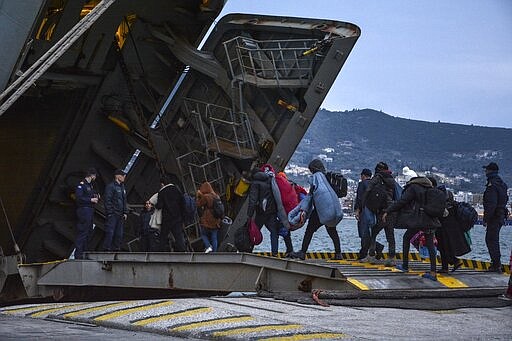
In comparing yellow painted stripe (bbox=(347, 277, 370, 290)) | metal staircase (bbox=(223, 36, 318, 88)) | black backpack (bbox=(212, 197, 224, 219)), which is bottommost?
yellow painted stripe (bbox=(347, 277, 370, 290))

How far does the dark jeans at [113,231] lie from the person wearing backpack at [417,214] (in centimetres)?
447

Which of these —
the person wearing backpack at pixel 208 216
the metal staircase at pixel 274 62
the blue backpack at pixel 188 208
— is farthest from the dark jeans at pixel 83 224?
the metal staircase at pixel 274 62

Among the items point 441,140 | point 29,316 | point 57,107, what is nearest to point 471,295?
point 29,316

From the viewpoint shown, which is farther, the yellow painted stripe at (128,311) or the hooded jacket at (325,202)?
the hooded jacket at (325,202)

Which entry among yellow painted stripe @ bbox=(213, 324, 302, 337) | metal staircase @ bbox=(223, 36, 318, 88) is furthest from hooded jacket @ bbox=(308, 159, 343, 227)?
yellow painted stripe @ bbox=(213, 324, 302, 337)

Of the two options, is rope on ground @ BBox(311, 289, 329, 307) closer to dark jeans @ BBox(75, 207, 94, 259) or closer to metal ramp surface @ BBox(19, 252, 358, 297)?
metal ramp surface @ BBox(19, 252, 358, 297)

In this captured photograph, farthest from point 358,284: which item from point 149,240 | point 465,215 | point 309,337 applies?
point 149,240

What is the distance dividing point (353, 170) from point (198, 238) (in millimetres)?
101413

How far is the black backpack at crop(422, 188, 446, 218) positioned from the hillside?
76.5m

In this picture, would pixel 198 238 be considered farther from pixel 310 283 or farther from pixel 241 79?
pixel 310 283

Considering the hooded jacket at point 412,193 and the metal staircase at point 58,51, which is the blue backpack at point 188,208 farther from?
the hooded jacket at point 412,193

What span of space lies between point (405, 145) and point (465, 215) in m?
125

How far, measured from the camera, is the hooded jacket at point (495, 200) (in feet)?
44.1

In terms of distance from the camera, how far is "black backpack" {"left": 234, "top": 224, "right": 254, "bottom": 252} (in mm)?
14945
